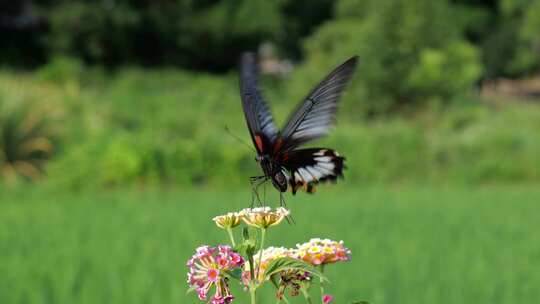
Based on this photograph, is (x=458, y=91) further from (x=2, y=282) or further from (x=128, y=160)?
(x=2, y=282)

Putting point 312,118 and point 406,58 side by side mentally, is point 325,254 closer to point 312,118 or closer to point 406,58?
point 312,118

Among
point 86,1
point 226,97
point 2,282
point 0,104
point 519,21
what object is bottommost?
point 2,282

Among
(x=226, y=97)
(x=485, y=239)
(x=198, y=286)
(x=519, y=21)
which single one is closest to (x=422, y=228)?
(x=485, y=239)

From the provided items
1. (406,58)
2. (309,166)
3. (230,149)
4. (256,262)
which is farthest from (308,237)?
(406,58)

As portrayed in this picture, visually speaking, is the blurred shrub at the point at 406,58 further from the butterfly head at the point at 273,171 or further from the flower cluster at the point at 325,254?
the flower cluster at the point at 325,254

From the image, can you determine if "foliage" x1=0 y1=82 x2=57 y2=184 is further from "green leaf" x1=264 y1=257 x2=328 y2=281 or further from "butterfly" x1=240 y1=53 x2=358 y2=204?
"green leaf" x1=264 y1=257 x2=328 y2=281

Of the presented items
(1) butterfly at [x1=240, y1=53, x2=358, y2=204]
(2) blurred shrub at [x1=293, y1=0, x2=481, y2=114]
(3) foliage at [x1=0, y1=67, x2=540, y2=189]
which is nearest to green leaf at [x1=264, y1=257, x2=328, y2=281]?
(1) butterfly at [x1=240, y1=53, x2=358, y2=204]

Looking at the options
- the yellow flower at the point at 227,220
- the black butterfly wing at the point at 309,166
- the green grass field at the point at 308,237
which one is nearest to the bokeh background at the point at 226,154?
the green grass field at the point at 308,237
